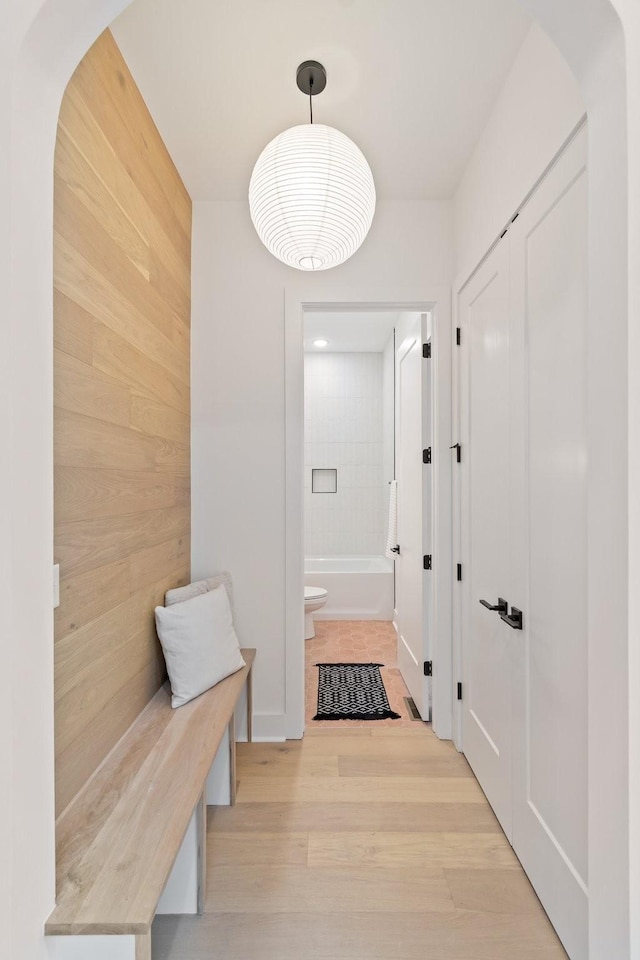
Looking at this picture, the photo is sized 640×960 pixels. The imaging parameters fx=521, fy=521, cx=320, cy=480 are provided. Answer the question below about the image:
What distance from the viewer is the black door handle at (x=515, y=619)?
172 centimetres

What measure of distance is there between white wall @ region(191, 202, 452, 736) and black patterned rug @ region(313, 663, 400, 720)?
17.8 inches

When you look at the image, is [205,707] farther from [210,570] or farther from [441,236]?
[441,236]

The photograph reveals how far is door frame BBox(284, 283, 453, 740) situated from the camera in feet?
8.54

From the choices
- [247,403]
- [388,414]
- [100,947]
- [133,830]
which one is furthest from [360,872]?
[388,414]

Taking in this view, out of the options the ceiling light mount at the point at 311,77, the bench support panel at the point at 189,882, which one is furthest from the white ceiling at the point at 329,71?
the bench support panel at the point at 189,882

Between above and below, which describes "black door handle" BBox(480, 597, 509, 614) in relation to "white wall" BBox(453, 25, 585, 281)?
below

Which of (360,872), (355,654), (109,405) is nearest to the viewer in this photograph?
(109,405)

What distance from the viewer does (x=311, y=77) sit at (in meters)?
1.82

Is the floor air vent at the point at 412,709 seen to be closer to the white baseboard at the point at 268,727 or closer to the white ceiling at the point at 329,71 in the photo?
the white baseboard at the point at 268,727

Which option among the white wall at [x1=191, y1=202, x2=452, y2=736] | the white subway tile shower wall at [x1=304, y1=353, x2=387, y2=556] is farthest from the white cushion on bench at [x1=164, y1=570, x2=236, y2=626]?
the white subway tile shower wall at [x1=304, y1=353, x2=387, y2=556]

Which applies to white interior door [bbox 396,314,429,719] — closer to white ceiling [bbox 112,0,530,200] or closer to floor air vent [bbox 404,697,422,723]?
floor air vent [bbox 404,697,422,723]

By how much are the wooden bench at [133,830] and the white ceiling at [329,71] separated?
2285mm

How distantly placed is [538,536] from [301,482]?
1.28 metres

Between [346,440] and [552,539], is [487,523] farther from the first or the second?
[346,440]
